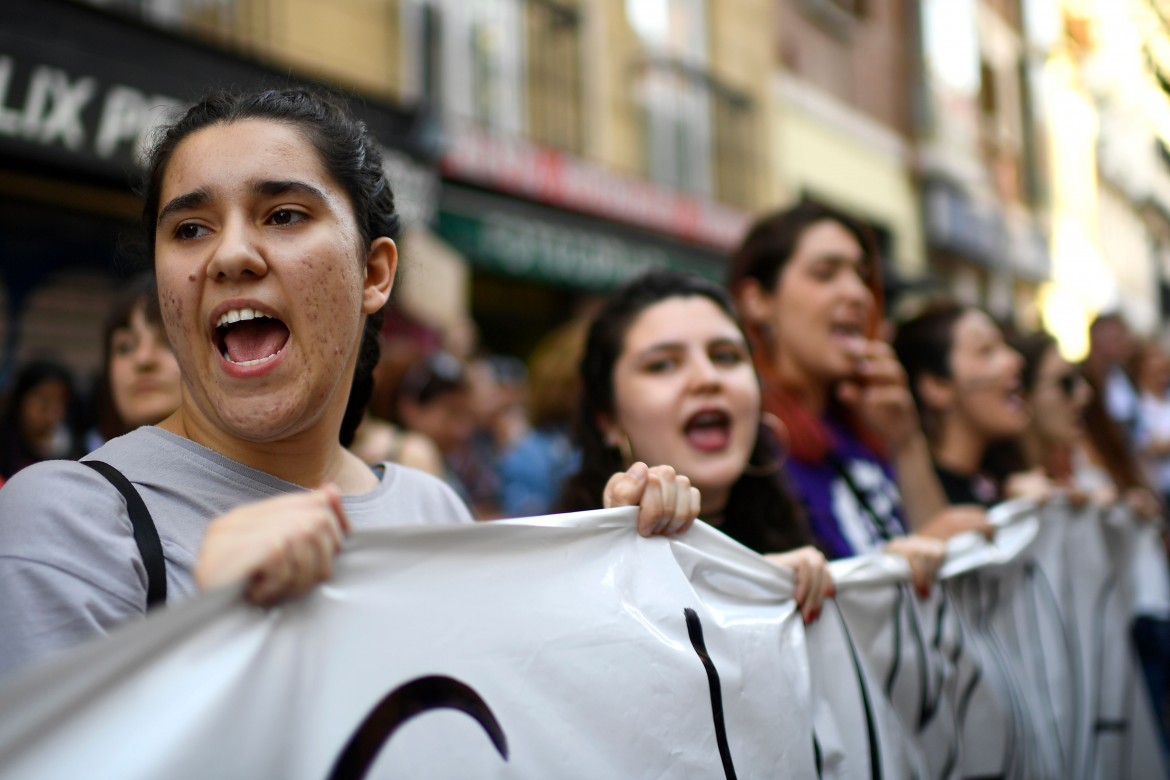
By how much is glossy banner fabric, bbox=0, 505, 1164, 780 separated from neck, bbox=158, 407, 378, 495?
0.26 metres

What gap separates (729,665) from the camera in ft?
5.13

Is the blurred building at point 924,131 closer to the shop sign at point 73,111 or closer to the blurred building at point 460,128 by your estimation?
the blurred building at point 460,128

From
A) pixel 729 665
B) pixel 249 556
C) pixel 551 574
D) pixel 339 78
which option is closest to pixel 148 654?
pixel 249 556

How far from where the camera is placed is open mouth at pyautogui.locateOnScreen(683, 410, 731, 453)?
2.02 meters

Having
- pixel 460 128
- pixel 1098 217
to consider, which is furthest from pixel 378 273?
pixel 1098 217

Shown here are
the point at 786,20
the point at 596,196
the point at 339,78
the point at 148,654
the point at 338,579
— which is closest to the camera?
the point at 148,654

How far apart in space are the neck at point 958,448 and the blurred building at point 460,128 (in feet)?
5.81

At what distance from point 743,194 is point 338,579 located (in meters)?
10.0

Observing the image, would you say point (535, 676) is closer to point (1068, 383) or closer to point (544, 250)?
point (1068, 383)

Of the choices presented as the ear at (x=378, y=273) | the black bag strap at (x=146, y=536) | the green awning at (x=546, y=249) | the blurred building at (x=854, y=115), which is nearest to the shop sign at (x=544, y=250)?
the green awning at (x=546, y=249)

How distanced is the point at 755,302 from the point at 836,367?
11.4 inches

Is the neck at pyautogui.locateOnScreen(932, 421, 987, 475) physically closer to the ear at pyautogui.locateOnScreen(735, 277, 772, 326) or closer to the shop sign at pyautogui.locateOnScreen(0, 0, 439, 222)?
the ear at pyautogui.locateOnScreen(735, 277, 772, 326)

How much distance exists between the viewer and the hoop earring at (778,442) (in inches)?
87.0

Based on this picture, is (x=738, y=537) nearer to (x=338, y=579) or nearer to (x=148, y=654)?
→ (x=338, y=579)
